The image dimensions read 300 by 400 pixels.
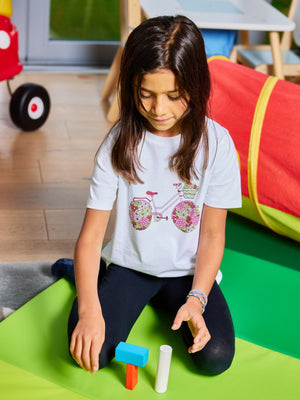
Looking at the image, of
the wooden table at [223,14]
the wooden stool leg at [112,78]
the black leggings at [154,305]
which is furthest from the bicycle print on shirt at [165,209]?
the wooden stool leg at [112,78]

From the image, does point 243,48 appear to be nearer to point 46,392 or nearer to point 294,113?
point 294,113

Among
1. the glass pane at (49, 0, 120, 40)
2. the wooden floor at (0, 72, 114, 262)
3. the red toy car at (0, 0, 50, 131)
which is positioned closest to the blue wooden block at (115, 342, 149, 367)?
the wooden floor at (0, 72, 114, 262)

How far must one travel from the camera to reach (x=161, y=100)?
0.98 meters

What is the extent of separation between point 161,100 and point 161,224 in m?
0.27

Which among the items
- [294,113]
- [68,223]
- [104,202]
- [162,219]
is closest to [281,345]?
[162,219]

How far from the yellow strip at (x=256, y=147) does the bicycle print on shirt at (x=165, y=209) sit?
0.39 metres

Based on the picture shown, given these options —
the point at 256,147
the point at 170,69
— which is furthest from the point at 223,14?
the point at 170,69

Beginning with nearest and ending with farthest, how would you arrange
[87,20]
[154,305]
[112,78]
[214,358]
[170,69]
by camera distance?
1. [170,69]
2. [214,358]
3. [154,305]
4. [112,78]
5. [87,20]

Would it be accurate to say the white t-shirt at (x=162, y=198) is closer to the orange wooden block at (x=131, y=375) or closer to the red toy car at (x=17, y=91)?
the orange wooden block at (x=131, y=375)

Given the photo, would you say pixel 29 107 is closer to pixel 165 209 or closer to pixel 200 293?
pixel 165 209

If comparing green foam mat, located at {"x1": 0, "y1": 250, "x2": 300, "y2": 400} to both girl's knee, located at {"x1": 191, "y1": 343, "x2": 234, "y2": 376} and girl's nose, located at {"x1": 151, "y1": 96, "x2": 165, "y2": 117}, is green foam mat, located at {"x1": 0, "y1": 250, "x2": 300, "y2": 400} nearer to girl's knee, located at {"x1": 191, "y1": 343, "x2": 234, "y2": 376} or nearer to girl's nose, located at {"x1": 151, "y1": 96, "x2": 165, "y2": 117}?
girl's knee, located at {"x1": 191, "y1": 343, "x2": 234, "y2": 376}

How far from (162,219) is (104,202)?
0.38 feet

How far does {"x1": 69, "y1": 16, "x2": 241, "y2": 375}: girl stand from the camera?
102 cm

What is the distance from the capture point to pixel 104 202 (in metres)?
1.13
